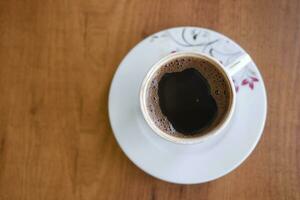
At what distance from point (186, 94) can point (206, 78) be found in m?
0.05

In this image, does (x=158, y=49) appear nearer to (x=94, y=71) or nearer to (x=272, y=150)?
(x=94, y=71)

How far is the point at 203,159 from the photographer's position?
0.77 metres

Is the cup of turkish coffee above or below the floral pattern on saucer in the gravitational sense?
below

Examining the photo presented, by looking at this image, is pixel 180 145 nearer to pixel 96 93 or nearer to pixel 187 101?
pixel 187 101

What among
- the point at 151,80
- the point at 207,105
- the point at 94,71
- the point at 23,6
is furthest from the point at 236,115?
the point at 23,6

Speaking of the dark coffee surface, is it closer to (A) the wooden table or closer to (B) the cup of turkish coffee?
(B) the cup of turkish coffee

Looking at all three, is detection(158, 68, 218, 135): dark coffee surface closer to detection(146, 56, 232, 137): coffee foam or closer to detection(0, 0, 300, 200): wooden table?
detection(146, 56, 232, 137): coffee foam

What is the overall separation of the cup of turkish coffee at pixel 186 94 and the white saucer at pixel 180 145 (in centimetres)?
3

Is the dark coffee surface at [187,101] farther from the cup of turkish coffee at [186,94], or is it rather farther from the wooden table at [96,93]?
the wooden table at [96,93]

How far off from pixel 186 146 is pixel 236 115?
11 centimetres

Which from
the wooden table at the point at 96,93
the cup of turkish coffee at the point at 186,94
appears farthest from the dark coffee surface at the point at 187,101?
the wooden table at the point at 96,93

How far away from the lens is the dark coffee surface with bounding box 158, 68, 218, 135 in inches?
31.0

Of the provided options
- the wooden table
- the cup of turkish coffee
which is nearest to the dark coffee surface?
the cup of turkish coffee

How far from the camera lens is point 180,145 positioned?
78cm
